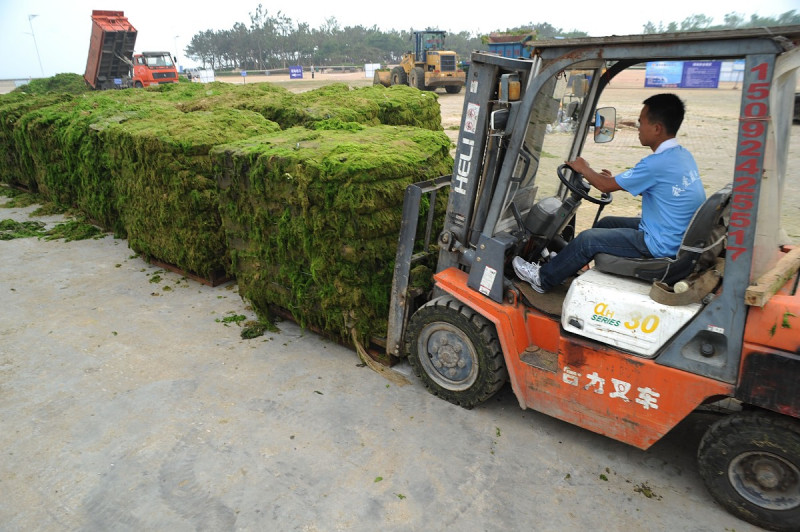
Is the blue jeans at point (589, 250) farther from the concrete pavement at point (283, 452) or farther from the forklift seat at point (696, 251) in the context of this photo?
the concrete pavement at point (283, 452)

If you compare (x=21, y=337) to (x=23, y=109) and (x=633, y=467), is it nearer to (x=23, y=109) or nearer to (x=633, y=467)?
(x=633, y=467)

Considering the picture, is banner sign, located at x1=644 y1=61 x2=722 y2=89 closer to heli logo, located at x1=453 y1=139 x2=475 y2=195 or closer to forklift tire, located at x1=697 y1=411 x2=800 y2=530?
heli logo, located at x1=453 y1=139 x2=475 y2=195

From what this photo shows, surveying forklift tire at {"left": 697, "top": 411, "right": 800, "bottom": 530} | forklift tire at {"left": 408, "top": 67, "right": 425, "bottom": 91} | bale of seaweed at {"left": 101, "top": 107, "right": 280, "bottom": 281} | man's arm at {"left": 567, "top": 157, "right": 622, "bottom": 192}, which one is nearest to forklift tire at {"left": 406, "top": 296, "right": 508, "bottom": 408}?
man's arm at {"left": 567, "top": 157, "right": 622, "bottom": 192}

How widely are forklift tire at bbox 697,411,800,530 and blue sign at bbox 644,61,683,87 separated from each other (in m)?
35.7

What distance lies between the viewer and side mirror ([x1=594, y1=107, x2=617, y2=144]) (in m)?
4.23

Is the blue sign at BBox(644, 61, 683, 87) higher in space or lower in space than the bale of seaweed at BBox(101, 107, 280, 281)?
higher

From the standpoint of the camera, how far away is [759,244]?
10.5ft

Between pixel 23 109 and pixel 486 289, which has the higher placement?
pixel 23 109

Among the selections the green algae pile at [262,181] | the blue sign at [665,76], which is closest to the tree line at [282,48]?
the blue sign at [665,76]

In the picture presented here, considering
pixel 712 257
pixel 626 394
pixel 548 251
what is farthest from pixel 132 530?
pixel 712 257

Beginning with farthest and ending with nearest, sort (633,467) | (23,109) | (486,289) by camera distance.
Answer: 1. (23,109)
2. (486,289)
3. (633,467)

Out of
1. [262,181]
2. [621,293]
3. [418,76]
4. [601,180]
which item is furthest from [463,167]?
[418,76]

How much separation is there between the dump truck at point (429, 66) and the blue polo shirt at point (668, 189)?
29.4 meters

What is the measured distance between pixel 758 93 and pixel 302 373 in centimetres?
417
